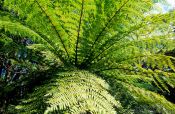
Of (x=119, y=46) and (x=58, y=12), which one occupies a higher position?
(x=58, y=12)

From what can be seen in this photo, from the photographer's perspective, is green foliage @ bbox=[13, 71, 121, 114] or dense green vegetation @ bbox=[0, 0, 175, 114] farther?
dense green vegetation @ bbox=[0, 0, 175, 114]

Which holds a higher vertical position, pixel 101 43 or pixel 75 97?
pixel 101 43

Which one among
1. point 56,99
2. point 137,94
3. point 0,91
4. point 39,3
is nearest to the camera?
point 56,99

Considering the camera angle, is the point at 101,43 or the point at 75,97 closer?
the point at 75,97

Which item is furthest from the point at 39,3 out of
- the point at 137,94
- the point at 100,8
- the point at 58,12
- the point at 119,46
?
the point at 137,94

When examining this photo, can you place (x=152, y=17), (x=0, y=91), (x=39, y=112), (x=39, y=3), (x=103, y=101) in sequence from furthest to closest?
(x=0, y=91), (x=152, y=17), (x=39, y=3), (x=39, y=112), (x=103, y=101)

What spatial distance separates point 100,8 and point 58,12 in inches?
16.1

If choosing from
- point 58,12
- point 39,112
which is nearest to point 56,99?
point 39,112

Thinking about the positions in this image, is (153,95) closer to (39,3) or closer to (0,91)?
(39,3)

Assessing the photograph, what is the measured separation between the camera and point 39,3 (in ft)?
7.82

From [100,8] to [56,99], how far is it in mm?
1119

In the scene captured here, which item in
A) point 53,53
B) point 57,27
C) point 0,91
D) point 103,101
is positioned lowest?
point 0,91

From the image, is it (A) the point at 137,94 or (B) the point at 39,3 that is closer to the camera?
(B) the point at 39,3

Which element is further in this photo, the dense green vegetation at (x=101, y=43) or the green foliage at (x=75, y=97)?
the dense green vegetation at (x=101, y=43)
